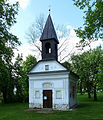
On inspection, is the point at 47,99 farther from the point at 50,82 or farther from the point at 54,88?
the point at 50,82

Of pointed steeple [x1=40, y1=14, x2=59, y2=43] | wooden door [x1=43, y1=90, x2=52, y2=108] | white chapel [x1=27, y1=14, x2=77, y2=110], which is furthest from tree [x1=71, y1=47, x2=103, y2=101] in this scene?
wooden door [x1=43, y1=90, x2=52, y2=108]

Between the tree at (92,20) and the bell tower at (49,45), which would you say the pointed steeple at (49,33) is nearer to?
the bell tower at (49,45)

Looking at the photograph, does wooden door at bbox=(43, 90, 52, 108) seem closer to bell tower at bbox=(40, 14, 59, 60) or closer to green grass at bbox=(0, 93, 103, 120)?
green grass at bbox=(0, 93, 103, 120)

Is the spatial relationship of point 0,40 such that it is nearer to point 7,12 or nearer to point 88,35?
point 7,12

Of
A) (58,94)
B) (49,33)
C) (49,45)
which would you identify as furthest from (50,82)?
(49,33)

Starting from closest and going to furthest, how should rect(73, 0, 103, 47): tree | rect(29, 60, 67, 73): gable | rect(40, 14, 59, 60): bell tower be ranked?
rect(73, 0, 103, 47): tree, rect(29, 60, 67, 73): gable, rect(40, 14, 59, 60): bell tower

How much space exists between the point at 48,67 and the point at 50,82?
6.50ft

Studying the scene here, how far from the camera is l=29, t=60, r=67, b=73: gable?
763 inches

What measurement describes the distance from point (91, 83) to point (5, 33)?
897 inches

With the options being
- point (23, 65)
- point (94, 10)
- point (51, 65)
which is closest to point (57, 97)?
point (51, 65)

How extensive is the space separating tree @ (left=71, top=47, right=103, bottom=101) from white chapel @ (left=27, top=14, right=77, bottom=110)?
10.8m

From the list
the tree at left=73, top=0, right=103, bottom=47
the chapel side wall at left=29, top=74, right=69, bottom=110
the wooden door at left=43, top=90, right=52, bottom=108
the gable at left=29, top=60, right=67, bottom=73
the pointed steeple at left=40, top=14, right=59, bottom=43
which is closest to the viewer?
the tree at left=73, top=0, right=103, bottom=47

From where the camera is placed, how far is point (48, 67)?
20.0m

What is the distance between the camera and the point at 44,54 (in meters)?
20.5
